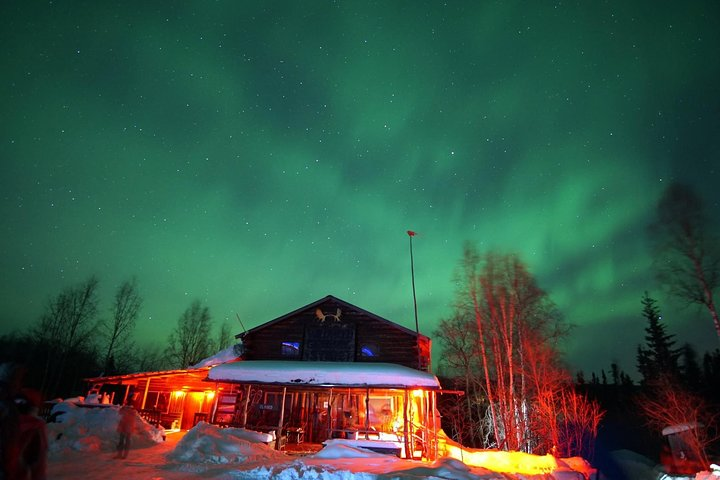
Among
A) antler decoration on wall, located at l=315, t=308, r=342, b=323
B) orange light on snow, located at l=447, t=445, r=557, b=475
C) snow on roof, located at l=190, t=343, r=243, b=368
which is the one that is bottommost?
orange light on snow, located at l=447, t=445, r=557, b=475

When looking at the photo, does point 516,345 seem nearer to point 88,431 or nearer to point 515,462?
point 515,462

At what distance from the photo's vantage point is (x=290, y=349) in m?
24.8

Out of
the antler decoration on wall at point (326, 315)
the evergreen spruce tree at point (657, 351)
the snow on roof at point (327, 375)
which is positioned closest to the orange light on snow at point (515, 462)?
the snow on roof at point (327, 375)

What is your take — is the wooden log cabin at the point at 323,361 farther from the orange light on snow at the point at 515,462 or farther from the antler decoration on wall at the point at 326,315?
the orange light on snow at the point at 515,462

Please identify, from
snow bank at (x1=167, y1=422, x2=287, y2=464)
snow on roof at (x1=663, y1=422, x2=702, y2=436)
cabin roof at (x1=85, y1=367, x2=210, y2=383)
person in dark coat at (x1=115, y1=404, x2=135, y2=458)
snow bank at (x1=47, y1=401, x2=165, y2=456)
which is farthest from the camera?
cabin roof at (x1=85, y1=367, x2=210, y2=383)

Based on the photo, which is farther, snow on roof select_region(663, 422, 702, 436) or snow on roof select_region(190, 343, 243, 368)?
snow on roof select_region(190, 343, 243, 368)

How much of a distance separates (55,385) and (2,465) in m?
44.6

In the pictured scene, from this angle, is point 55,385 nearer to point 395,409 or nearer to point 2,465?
point 395,409

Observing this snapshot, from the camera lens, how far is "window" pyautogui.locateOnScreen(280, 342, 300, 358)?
80.7 feet

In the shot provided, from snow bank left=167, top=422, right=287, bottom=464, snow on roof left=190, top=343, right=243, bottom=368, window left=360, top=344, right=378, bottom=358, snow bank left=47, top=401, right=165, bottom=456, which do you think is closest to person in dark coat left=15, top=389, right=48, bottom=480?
snow bank left=167, top=422, right=287, bottom=464

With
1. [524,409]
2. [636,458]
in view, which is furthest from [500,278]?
[636,458]

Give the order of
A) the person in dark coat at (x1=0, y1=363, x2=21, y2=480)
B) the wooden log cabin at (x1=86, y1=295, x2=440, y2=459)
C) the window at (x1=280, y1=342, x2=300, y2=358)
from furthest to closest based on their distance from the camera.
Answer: the window at (x1=280, y1=342, x2=300, y2=358) < the wooden log cabin at (x1=86, y1=295, x2=440, y2=459) < the person in dark coat at (x1=0, y1=363, x2=21, y2=480)

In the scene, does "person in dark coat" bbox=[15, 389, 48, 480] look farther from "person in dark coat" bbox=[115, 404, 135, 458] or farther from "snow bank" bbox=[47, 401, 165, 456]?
"snow bank" bbox=[47, 401, 165, 456]

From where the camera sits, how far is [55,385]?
123 feet
